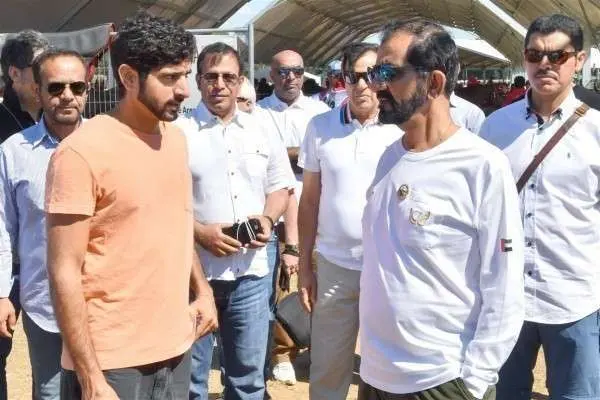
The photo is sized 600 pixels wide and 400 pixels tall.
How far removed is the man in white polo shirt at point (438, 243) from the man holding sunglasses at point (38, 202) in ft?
5.25

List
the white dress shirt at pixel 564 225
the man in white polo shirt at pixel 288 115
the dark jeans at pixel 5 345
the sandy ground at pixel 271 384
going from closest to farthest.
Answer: the white dress shirt at pixel 564 225, the dark jeans at pixel 5 345, the sandy ground at pixel 271 384, the man in white polo shirt at pixel 288 115

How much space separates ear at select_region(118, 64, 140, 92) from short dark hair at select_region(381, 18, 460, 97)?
79cm

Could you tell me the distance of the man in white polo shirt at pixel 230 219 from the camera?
4.45m

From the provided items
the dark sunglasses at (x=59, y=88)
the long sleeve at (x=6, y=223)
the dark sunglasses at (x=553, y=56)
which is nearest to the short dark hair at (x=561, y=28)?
the dark sunglasses at (x=553, y=56)

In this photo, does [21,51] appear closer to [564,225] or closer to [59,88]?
[59,88]

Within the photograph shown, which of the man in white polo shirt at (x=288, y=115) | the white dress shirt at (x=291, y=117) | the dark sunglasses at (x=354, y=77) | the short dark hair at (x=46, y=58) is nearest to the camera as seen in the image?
the short dark hair at (x=46, y=58)

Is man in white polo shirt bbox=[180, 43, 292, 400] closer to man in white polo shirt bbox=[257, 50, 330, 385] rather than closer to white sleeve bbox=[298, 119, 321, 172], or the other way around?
white sleeve bbox=[298, 119, 321, 172]

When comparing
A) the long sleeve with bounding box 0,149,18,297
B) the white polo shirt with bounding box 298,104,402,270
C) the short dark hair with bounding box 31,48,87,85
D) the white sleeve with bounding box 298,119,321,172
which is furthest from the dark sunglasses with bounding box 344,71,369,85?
the long sleeve with bounding box 0,149,18,297

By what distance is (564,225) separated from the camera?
3701 millimetres

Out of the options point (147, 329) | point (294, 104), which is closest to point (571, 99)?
point (147, 329)

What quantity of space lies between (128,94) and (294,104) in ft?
14.5

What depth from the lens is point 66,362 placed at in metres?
2.87

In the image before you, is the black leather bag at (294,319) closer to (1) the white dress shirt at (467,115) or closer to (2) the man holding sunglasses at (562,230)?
(1) the white dress shirt at (467,115)

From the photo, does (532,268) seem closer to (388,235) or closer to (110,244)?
(388,235)
